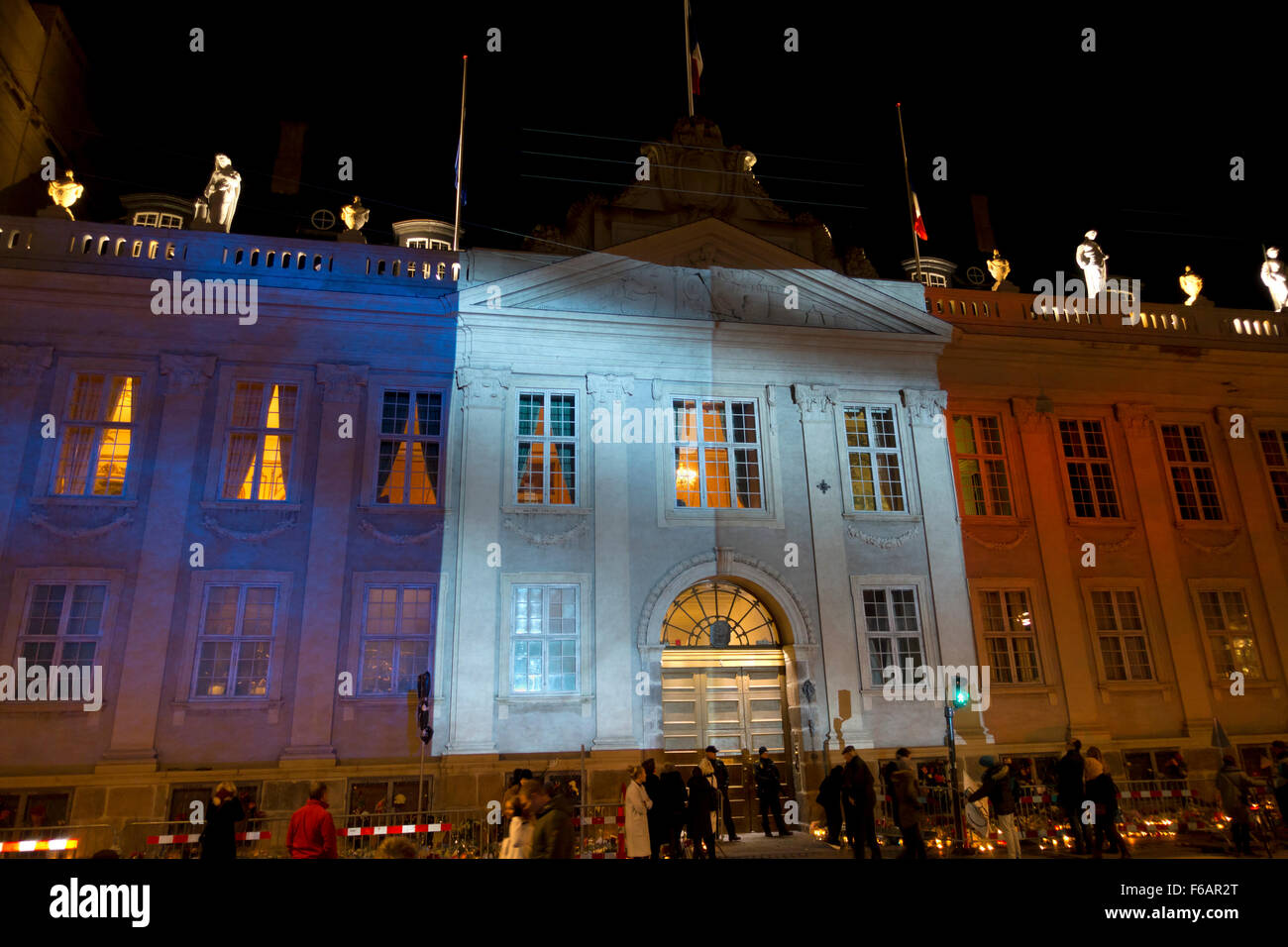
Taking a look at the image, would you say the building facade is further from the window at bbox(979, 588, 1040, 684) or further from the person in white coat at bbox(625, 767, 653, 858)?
the person in white coat at bbox(625, 767, 653, 858)

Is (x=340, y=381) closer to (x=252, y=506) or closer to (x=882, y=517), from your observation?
(x=252, y=506)

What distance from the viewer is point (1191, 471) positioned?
68.2ft

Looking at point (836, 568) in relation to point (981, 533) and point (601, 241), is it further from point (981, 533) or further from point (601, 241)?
point (601, 241)

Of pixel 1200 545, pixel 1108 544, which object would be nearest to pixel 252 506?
pixel 1108 544

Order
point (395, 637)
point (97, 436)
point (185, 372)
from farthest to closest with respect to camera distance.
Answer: point (185, 372) → point (97, 436) → point (395, 637)

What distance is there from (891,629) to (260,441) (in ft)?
46.4

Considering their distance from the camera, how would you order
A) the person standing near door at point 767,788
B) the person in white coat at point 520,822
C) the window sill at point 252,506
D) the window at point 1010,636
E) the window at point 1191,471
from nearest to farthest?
the person in white coat at point 520,822
the person standing near door at point 767,788
the window sill at point 252,506
the window at point 1010,636
the window at point 1191,471

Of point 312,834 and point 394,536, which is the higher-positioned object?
point 394,536

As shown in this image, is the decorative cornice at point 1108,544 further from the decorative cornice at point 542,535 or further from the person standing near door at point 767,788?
the decorative cornice at point 542,535

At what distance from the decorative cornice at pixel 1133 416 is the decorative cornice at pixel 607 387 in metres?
12.5

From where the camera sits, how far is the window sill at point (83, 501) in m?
15.9

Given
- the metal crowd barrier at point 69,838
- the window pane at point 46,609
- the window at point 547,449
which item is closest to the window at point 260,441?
the window pane at point 46,609
